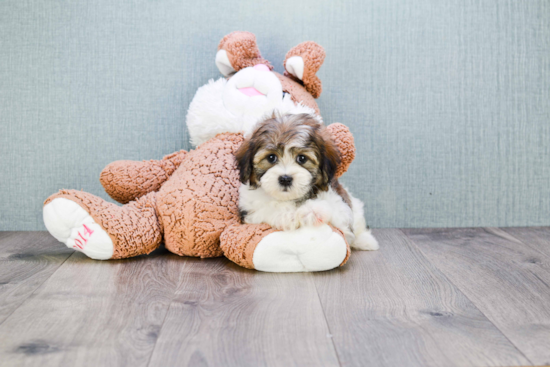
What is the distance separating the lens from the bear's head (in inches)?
75.9

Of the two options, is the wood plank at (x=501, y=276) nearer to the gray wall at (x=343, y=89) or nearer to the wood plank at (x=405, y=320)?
the wood plank at (x=405, y=320)

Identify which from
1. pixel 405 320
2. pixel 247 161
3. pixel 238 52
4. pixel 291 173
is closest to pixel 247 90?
pixel 238 52

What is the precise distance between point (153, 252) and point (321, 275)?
28.6 inches

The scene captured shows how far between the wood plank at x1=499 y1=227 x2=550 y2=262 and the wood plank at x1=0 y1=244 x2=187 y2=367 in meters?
1.47

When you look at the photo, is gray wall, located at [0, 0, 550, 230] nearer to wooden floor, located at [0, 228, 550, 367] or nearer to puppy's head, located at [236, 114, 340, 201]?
wooden floor, located at [0, 228, 550, 367]

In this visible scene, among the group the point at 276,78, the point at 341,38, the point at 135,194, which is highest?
the point at 341,38

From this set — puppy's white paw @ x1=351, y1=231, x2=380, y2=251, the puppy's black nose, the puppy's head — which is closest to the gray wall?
puppy's white paw @ x1=351, y1=231, x2=380, y2=251

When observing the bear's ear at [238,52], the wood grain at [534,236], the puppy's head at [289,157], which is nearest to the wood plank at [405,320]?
the puppy's head at [289,157]

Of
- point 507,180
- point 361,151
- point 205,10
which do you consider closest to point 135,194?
point 205,10

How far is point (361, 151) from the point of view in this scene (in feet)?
7.70

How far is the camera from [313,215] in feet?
Result: 5.27

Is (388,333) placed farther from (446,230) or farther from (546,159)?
(546,159)

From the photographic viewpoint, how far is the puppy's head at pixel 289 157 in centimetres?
155

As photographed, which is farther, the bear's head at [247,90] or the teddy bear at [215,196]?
the bear's head at [247,90]
